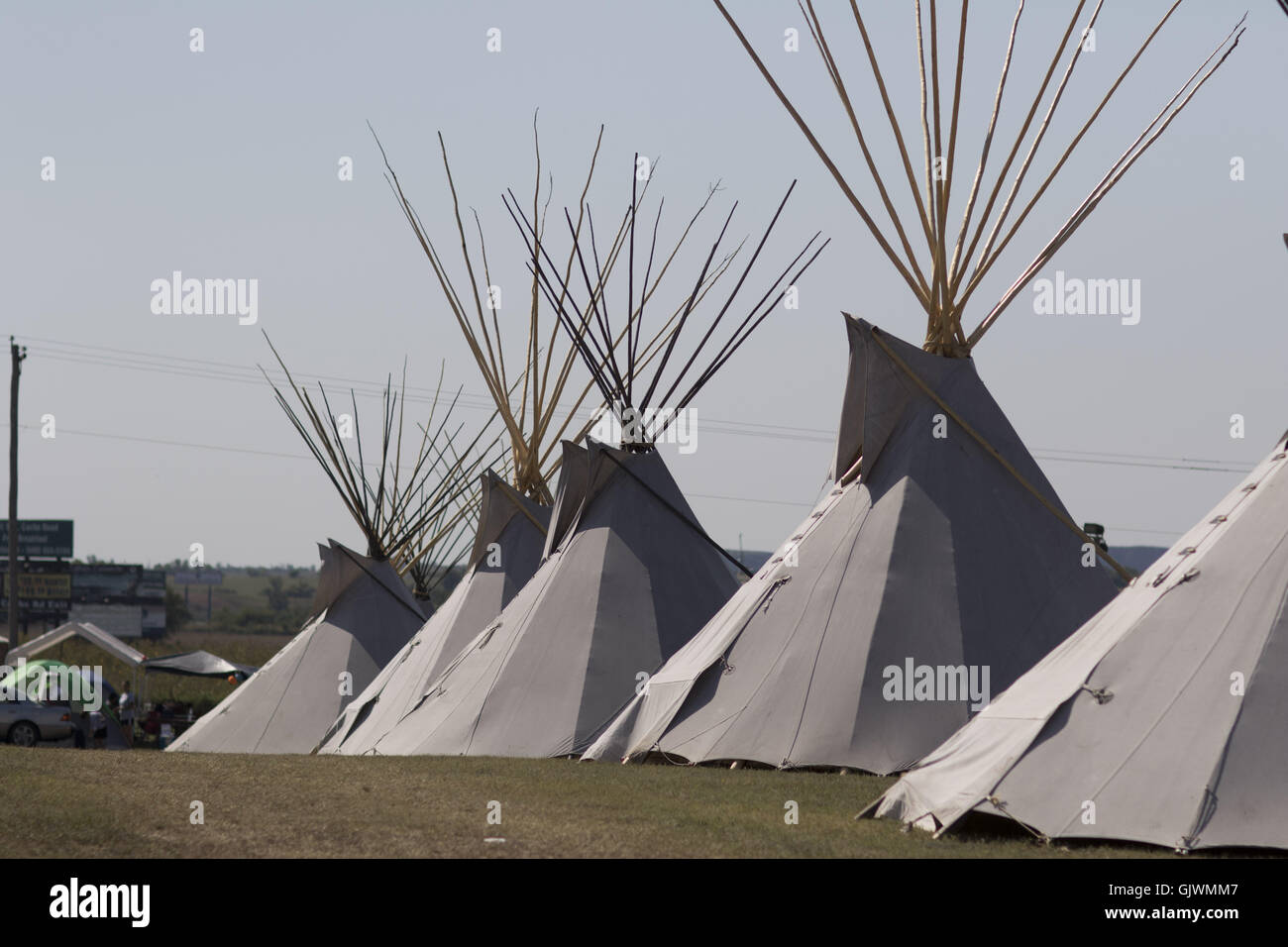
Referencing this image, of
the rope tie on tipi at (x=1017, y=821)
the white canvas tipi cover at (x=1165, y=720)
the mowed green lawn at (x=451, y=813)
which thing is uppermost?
the white canvas tipi cover at (x=1165, y=720)

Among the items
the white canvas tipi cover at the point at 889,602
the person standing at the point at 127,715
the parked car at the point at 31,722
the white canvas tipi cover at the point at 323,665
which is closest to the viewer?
the white canvas tipi cover at the point at 889,602

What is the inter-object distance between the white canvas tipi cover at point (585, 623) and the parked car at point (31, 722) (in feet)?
19.7

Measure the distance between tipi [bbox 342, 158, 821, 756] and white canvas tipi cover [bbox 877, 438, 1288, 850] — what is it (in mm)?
6920

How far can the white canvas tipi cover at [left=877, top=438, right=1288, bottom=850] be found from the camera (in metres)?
7.80

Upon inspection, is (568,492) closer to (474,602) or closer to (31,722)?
(474,602)

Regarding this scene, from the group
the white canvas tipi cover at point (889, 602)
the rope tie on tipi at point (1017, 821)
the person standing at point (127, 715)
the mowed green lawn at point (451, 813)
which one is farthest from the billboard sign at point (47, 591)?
the rope tie on tipi at point (1017, 821)

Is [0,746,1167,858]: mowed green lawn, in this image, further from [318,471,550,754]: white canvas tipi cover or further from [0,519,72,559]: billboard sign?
[0,519,72,559]: billboard sign

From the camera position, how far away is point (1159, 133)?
14102 millimetres

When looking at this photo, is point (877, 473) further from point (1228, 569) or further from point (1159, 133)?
point (1228, 569)

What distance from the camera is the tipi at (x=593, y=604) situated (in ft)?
52.1

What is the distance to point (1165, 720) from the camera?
824 centimetres

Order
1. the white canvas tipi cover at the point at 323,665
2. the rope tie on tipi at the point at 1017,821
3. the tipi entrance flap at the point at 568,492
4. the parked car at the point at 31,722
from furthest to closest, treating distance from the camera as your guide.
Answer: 1. the white canvas tipi cover at the point at 323,665
2. the parked car at the point at 31,722
3. the tipi entrance flap at the point at 568,492
4. the rope tie on tipi at the point at 1017,821

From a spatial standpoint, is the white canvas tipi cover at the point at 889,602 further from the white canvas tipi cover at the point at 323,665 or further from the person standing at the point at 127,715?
the person standing at the point at 127,715
